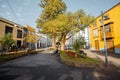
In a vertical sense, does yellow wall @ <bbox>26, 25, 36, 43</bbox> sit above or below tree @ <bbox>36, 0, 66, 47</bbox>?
below

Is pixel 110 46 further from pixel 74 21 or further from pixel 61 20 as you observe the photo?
pixel 61 20

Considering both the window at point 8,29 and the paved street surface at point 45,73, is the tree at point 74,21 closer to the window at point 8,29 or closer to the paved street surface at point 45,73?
the window at point 8,29

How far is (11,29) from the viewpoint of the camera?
38.0m

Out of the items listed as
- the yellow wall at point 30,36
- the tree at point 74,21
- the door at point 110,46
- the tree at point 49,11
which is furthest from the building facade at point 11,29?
the door at point 110,46

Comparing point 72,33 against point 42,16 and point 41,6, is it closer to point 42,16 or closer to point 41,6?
point 42,16

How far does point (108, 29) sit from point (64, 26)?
426 inches

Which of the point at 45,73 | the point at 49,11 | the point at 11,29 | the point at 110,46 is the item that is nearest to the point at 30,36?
the point at 11,29

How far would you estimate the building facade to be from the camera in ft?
106

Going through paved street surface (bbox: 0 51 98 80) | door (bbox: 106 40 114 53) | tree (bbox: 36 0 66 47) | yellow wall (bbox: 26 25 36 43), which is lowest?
paved street surface (bbox: 0 51 98 80)

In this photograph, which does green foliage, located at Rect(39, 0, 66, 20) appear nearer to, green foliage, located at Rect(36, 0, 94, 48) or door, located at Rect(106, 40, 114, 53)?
green foliage, located at Rect(36, 0, 94, 48)

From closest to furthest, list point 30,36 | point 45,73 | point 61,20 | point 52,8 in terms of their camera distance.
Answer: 1. point 45,73
2. point 61,20
3. point 52,8
4. point 30,36

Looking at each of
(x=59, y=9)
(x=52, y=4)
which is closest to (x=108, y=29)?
(x=59, y=9)

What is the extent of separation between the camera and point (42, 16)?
1439 inches

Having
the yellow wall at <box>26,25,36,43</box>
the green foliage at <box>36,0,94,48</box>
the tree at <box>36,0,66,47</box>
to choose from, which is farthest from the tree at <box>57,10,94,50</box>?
the yellow wall at <box>26,25,36,43</box>
